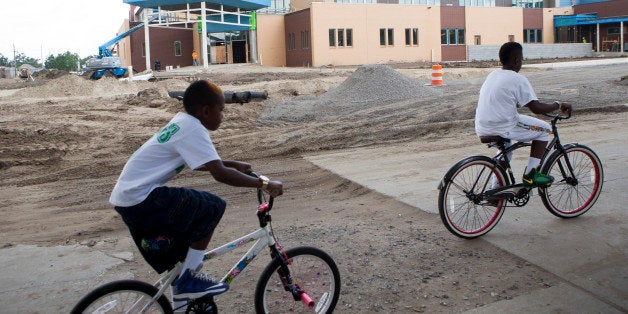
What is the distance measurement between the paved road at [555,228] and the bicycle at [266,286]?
4.14ft

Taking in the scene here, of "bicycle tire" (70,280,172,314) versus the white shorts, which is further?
the white shorts

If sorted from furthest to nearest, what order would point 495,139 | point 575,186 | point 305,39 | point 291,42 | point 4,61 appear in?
point 4,61 < point 291,42 < point 305,39 < point 575,186 < point 495,139

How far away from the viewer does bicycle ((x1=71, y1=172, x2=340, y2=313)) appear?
359cm

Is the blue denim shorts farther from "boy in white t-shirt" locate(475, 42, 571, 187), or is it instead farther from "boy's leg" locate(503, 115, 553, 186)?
"boy's leg" locate(503, 115, 553, 186)

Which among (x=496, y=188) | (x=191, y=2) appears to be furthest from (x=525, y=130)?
(x=191, y=2)

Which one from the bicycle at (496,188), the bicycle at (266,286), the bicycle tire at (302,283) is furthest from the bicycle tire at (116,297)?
the bicycle at (496,188)

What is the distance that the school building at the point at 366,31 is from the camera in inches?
1965

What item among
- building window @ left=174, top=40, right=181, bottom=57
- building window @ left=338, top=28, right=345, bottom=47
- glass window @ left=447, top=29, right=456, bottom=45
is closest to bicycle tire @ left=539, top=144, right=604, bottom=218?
building window @ left=338, top=28, right=345, bottom=47

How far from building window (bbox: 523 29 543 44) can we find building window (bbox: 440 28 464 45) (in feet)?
31.1

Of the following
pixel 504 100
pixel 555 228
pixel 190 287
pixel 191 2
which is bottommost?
pixel 555 228

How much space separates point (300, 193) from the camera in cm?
877

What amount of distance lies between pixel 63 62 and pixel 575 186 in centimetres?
10742

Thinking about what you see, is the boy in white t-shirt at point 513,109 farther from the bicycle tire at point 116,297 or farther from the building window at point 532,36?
the building window at point 532,36

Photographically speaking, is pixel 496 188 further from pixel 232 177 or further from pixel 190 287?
pixel 190 287
